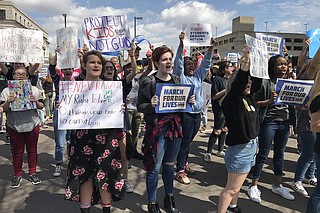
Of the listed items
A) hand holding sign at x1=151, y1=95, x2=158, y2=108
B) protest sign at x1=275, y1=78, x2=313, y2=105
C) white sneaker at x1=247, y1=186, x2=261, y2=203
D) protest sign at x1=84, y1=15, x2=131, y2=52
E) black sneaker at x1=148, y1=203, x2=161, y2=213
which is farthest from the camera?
protest sign at x1=84, y1=15, x2=131, y2=52

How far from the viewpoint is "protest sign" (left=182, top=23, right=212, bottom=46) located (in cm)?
406

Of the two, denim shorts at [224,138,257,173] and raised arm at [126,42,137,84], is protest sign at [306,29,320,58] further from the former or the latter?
raised arm at [126,42,137,84]

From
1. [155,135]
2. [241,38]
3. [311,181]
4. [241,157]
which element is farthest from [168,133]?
[241,38]

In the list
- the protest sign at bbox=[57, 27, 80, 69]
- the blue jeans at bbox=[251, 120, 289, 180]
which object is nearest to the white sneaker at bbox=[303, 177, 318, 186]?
the blue jeans at bbox=[251, 120, 289, 180]

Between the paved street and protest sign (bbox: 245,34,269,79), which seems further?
the paved street

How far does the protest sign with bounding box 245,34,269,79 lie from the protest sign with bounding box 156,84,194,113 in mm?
925

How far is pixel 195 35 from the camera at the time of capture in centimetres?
410

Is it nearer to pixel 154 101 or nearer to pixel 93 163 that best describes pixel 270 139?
pixel 154 101

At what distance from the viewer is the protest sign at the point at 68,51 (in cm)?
385

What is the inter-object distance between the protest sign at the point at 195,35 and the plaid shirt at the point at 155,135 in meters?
1.44

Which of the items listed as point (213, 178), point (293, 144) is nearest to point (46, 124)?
point (213, 178)

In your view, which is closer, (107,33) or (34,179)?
(107,33)

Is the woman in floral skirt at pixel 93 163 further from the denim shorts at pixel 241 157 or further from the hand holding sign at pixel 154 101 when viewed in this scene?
the denim shorts at pixel 241 157

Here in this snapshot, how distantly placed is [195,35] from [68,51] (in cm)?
192
